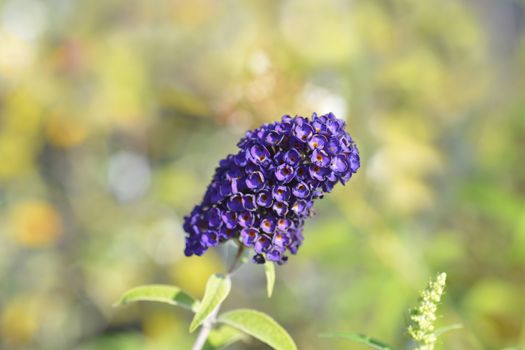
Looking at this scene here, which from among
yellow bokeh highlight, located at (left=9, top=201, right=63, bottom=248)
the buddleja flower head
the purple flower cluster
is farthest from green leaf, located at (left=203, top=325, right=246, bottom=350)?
yellow bokeh highlight, located at (left=9, top=201, right=63, bottom=248)

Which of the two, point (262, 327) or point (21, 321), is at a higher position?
point (21, 321)

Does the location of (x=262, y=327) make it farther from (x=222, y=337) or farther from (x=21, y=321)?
(x=21, y=321)

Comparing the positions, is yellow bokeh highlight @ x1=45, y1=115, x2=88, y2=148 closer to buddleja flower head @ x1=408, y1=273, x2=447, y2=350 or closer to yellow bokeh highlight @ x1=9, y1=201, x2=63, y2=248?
yellow bokeh highlight @ x1=9, y1=201, x2=63, y2=248

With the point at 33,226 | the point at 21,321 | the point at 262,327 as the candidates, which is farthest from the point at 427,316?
the point at 33,226

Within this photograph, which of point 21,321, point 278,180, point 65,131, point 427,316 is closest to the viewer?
point 427,316

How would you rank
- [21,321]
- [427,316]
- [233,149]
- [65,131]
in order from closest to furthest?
1. [427,316]
2. [21,321]
3. [233,149]
4. [65,131]

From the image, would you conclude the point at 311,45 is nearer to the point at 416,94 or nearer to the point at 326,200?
the point at 416,94

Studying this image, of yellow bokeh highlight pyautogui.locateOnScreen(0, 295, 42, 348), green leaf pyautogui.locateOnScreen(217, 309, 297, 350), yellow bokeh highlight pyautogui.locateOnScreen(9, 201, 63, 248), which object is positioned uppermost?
yellow bokeh highlight pyautogui.locateOnScreen(9, 201, 63, 248)
